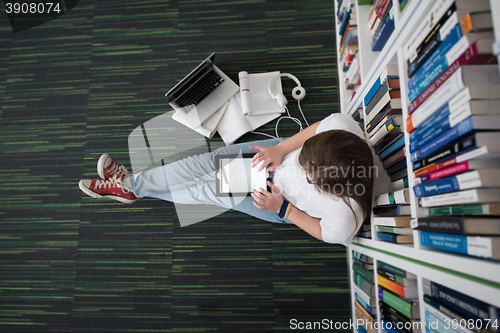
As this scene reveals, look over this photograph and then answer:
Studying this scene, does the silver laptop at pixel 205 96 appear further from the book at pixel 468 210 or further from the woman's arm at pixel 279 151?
the book at pixel 468 210

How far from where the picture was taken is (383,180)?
3.39 feet

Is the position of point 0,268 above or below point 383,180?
below

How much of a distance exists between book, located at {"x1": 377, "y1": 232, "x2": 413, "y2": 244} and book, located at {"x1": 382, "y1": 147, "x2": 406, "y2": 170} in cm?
25

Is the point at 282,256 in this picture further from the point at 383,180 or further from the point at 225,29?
the point at 225,29

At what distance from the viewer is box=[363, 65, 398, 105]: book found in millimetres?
892

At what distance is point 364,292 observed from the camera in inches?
48.6

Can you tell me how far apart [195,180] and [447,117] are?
1197 mm

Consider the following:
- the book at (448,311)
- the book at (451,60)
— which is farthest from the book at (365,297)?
the book at (451,60)

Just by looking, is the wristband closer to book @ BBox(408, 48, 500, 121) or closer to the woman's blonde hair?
the woman's blonde hair

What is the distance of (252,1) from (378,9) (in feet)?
3.47

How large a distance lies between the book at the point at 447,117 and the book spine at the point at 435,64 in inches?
4.0

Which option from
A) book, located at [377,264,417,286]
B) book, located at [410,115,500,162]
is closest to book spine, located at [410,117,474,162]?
book, located at [410,115,500,162]

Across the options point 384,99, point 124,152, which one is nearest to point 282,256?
point 384,99

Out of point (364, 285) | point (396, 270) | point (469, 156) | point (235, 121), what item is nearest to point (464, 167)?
point (469, 156)
